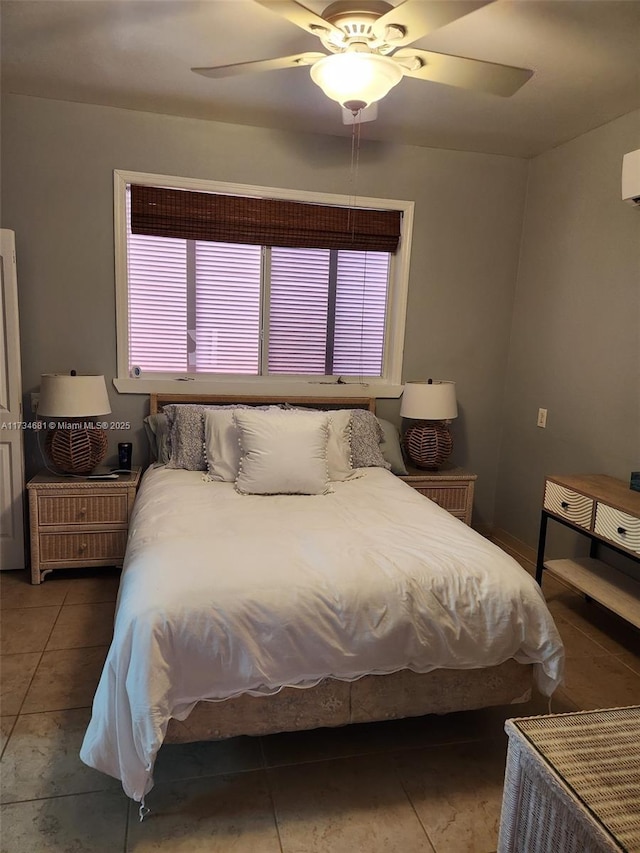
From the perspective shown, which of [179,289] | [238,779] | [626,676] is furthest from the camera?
[179,289]

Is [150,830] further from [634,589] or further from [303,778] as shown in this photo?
[634,589]

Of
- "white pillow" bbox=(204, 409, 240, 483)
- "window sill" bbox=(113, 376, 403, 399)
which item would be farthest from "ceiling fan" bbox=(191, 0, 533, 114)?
"window sill" bbox=(113, 376, 403, 399)

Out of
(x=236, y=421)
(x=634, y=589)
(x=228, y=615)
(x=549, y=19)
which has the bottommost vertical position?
(x=634, y=589)

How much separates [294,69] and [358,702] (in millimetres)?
2655

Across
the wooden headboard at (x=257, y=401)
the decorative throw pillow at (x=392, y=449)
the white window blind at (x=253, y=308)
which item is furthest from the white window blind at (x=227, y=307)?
the decorative throw pillow at (x=392, y=449)

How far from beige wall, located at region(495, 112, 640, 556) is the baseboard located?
1.8 inches

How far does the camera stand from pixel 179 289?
3549mm

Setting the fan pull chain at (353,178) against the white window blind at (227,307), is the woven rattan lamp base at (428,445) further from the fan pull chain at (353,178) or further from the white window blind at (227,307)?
the fan pull chain at (353,178)

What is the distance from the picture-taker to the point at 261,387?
3680 mm

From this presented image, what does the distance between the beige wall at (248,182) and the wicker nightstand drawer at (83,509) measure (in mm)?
441

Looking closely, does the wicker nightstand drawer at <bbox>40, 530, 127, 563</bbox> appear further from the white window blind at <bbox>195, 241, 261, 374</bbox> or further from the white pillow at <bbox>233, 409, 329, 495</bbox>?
the white window blind at <bbox>195, 241, 261, 374</bbox>

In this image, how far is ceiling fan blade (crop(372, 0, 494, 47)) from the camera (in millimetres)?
1532

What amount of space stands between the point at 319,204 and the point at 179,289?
1036mm

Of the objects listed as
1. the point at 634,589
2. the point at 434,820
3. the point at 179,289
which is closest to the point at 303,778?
the point at 434,820
